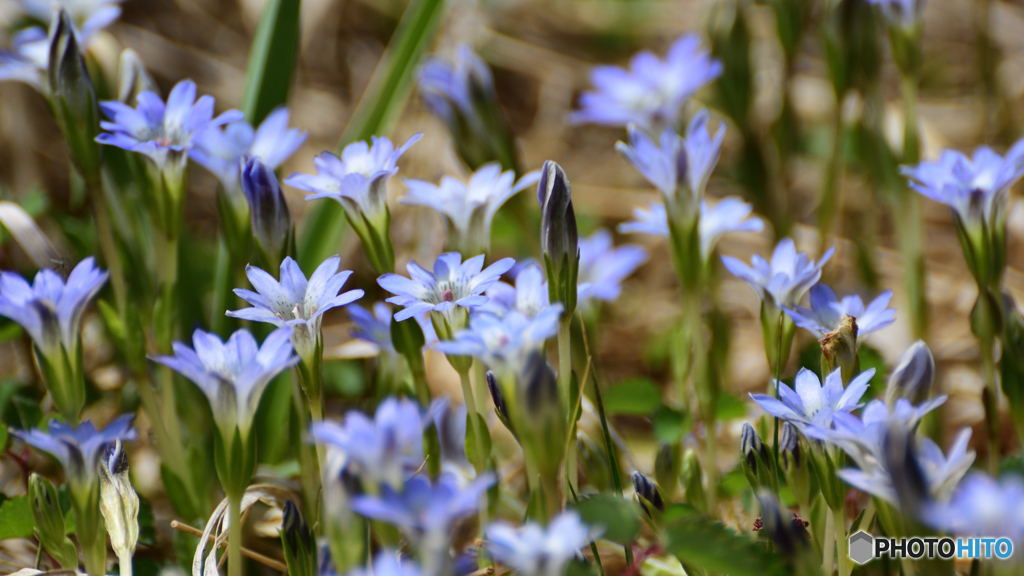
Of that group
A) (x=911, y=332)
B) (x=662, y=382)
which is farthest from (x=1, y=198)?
(x=911, y=332)

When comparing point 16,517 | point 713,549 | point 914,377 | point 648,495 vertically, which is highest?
point 914,377

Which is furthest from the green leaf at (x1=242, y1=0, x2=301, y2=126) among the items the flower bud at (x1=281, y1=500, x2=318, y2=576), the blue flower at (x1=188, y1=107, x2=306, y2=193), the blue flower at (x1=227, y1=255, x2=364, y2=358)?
the flower bud at (x1=281, y1=500, x2=318, y2=576)

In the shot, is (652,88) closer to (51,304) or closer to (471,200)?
(471,200)

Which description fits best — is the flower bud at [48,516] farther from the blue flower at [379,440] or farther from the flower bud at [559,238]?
the flower bud at [559,238]

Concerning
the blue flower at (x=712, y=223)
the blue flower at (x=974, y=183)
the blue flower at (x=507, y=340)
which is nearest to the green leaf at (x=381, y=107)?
the blue flower at (x=712, y=223)

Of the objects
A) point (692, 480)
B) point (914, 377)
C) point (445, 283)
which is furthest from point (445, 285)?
point (914, 377)

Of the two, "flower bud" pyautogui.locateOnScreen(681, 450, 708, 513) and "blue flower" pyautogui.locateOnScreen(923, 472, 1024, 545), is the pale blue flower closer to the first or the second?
"flower bud" pyautogui.locateOnScreen(681, 450, 708, 513)

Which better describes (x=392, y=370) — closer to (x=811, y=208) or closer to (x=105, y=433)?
(x=105, y=433)
